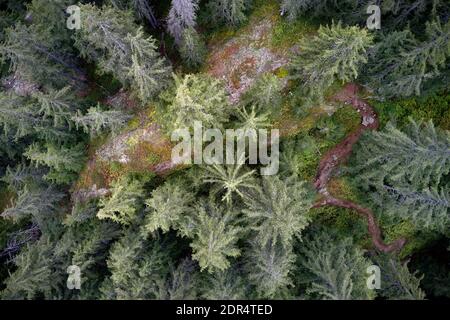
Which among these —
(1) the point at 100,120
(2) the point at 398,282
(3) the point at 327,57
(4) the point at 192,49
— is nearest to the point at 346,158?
(2) the point at 398,282

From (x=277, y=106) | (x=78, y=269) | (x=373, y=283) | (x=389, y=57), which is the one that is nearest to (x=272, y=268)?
(x=373, y=283)

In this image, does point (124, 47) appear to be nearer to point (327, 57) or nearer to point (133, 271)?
point (327, 57)

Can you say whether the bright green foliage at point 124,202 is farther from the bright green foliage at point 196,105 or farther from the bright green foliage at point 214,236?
the bright green foliage at point 196,105

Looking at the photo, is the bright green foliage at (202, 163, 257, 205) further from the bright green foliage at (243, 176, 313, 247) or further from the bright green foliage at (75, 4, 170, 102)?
the bright green foliage at (75, 4, 170, 102)

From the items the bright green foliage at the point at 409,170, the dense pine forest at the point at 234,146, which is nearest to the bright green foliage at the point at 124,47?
the dense pine forest at the point at 234,146

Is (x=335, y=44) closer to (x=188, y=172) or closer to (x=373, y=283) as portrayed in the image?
(x=188, y=172)

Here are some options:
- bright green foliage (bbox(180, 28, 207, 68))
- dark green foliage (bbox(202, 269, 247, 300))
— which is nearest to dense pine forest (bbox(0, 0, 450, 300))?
dark green foliage (bbox(202, 269, 247, 300))

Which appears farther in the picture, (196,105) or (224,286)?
(224,286)
